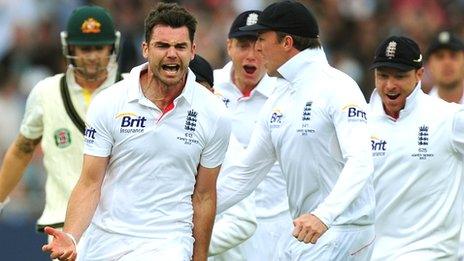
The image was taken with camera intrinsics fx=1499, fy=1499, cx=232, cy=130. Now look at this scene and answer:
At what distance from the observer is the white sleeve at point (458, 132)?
983 centimetres

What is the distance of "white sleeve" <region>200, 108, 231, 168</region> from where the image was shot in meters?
8.80

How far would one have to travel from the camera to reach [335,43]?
18.7 m

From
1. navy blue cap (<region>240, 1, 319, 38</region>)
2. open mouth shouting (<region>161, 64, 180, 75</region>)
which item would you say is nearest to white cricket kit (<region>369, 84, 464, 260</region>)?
navy blue cap (<region>240, 1, 319, 38</region>)

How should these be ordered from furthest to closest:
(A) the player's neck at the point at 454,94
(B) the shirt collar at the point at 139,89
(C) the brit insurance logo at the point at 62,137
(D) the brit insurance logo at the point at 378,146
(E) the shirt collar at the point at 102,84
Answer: (A) the player's neck at the point at 454,94 < (E) the shirt collar at the point at 102,84 < (C) the brit insurance logo at the point at 62,137 < (D) the brit insurance logo at the point at 378,146 < (B) the shirt collar at the point at 139,89

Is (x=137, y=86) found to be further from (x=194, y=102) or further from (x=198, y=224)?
(x=198, y=224)

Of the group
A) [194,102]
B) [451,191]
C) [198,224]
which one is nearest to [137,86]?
[194,102]

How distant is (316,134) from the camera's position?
29.8 ft

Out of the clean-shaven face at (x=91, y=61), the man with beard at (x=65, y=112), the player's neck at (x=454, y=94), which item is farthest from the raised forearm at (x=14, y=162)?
the player's neck at (x=454, y=94)

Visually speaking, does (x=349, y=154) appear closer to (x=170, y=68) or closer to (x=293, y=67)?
(x=293, y=67)

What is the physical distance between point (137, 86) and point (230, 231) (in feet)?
5.95

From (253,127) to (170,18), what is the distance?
2524 millimetres

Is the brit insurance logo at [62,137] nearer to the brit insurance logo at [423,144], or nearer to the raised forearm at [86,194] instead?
the raised forearm at [86,194]

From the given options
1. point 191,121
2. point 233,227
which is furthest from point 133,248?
point 233,227

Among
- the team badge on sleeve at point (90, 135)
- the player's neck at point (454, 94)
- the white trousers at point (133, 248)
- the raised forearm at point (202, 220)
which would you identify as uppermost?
the player's neck at point (454, 94)
